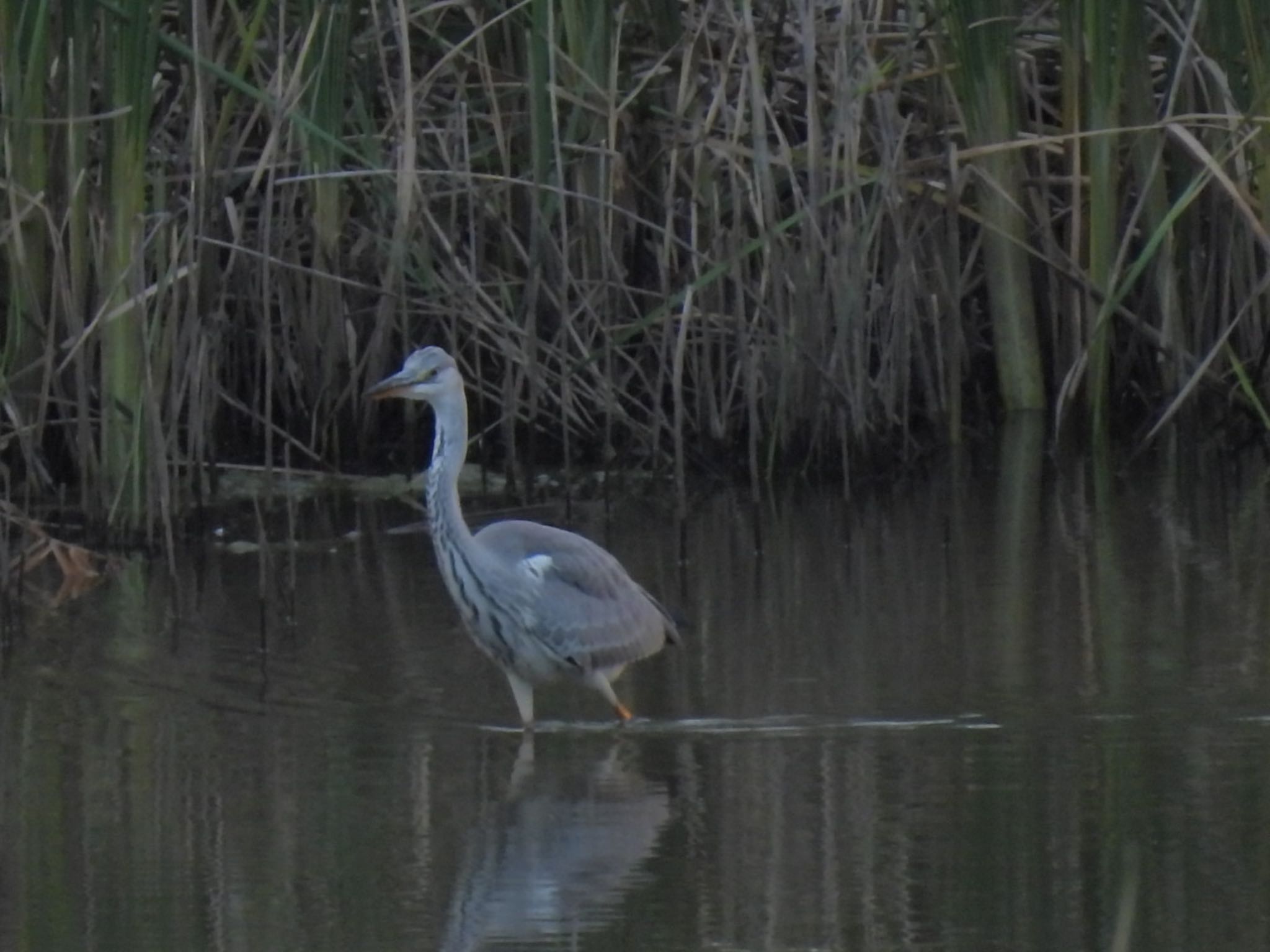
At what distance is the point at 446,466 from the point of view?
627 cm

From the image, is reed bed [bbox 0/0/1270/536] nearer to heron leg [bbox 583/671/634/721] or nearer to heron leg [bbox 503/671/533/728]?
heron leg [bbox 503/671/533/728]

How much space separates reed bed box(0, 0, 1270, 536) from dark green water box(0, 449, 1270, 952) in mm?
788

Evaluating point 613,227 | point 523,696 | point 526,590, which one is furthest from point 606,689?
point 613,227

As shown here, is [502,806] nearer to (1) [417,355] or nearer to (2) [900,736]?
(2) [900,736]

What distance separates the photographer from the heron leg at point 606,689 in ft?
19.4

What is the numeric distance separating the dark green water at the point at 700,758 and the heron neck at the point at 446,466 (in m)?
0.42

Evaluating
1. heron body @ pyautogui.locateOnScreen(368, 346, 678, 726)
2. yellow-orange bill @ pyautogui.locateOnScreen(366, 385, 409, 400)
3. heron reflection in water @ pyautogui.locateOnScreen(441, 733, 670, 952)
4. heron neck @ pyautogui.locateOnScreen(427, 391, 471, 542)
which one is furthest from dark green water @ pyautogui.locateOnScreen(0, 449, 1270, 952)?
yellow-orange bill @ pyautogui.locateOnScreen(366, 385, 409, 400)

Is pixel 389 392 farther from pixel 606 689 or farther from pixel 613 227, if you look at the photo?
pixel 613 227

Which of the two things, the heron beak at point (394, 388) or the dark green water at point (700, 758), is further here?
the heron beak at point (394, 388)

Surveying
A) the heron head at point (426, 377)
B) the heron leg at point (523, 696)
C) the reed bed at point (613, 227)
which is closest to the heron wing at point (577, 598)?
the heron leg at point (523, 696)

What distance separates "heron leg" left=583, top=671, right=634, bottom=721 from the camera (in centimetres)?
590

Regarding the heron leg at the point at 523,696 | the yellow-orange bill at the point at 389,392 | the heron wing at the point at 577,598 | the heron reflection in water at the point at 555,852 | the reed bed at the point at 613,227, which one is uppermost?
the reed bed at the point at 613,227

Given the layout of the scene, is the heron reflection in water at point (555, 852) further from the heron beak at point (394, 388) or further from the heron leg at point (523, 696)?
the heron beak at point (394, 388)

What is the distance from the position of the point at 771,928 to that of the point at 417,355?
264 centimetres
